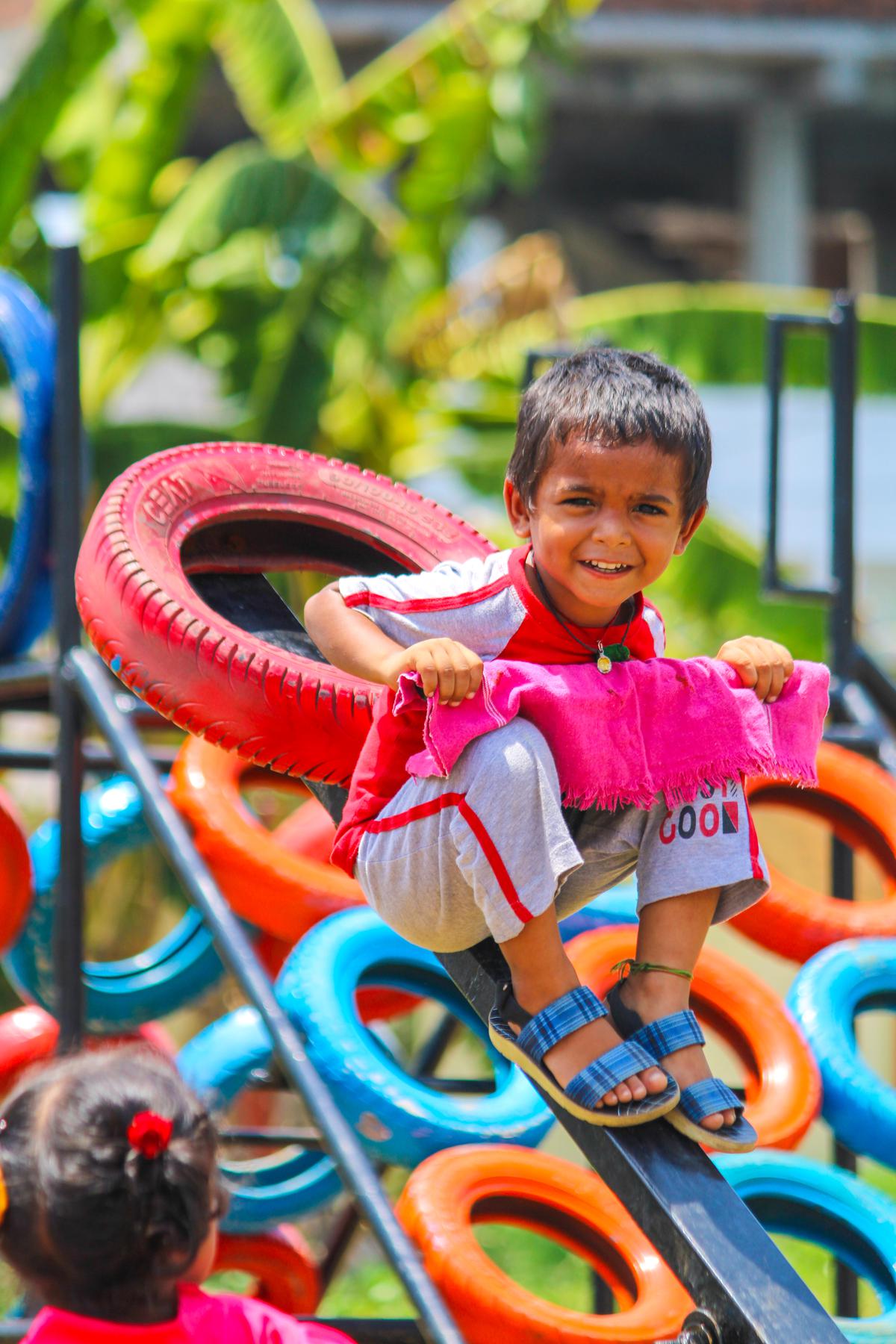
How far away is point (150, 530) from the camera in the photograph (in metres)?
2.20

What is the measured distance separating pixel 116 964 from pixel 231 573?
4.75ft

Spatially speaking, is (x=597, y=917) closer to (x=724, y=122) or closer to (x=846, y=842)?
(x=846, y=842)

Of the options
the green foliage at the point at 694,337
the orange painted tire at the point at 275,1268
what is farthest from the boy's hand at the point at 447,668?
the green foliage at the point at 694,337

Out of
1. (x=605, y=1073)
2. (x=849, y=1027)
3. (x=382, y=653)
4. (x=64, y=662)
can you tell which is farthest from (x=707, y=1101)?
(x=64, y=662)

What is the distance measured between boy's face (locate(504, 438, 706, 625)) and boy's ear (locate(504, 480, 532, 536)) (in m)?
0.05

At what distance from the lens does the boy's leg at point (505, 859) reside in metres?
1.64

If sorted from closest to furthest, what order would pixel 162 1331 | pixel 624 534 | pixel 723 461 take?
1. pixel 162 1331
2. pixel 624 534
3. pixel 723 461

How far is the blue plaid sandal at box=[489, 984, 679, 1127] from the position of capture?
1633mm

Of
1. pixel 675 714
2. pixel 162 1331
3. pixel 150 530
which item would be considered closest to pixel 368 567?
pixel 150 530

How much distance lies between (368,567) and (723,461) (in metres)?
7.71

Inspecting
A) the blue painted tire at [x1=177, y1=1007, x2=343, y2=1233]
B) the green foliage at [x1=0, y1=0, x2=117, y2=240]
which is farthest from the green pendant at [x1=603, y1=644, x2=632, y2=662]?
the green foliage at [x1=0, y1=0, x2=117, y2=240]

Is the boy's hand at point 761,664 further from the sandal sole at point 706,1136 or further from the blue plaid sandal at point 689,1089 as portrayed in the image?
the sandal sole at point 706,1136

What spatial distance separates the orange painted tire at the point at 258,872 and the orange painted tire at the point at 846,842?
0.76m

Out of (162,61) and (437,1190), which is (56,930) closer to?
(437,1190)
